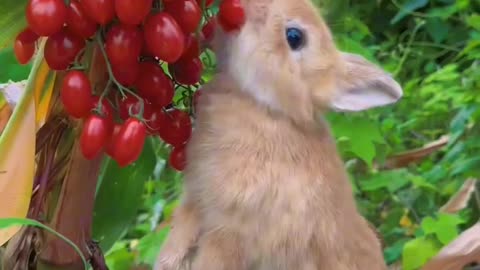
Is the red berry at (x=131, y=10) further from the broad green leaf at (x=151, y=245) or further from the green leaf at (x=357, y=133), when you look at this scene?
the green leaf at (x=357, y=133)

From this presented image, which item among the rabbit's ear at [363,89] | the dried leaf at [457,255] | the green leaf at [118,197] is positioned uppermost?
the rabbit's ear at [363,89]

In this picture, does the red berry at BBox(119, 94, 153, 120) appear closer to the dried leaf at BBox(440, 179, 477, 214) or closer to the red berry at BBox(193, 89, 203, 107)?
the red berry at BBox(193, 89, 203, 107)

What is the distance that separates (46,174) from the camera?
85 centimetres

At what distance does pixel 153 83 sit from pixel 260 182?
0.14 metres

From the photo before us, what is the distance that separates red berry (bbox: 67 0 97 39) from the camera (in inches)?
27.5

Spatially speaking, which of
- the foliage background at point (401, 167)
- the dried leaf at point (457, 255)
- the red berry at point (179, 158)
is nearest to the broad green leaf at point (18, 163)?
the red berry at point (179, 158)

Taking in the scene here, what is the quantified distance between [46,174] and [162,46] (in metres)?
0.22

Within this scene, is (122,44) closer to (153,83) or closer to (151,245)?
(153,83)

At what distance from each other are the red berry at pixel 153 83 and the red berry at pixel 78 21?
2.6 inches

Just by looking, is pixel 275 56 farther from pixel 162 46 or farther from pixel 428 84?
pixel 428 84

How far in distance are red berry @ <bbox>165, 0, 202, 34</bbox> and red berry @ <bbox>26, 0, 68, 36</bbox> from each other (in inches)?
3.5

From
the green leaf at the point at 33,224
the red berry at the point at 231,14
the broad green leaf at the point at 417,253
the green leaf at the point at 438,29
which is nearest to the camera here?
the green leaf at the point at 33,224

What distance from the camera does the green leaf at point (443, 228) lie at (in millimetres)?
1497

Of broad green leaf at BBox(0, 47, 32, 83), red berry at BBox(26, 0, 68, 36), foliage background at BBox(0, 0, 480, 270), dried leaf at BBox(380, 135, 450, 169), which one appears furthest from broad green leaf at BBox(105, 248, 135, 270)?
dried leaf at BBox(380, 135, 450, 169)
